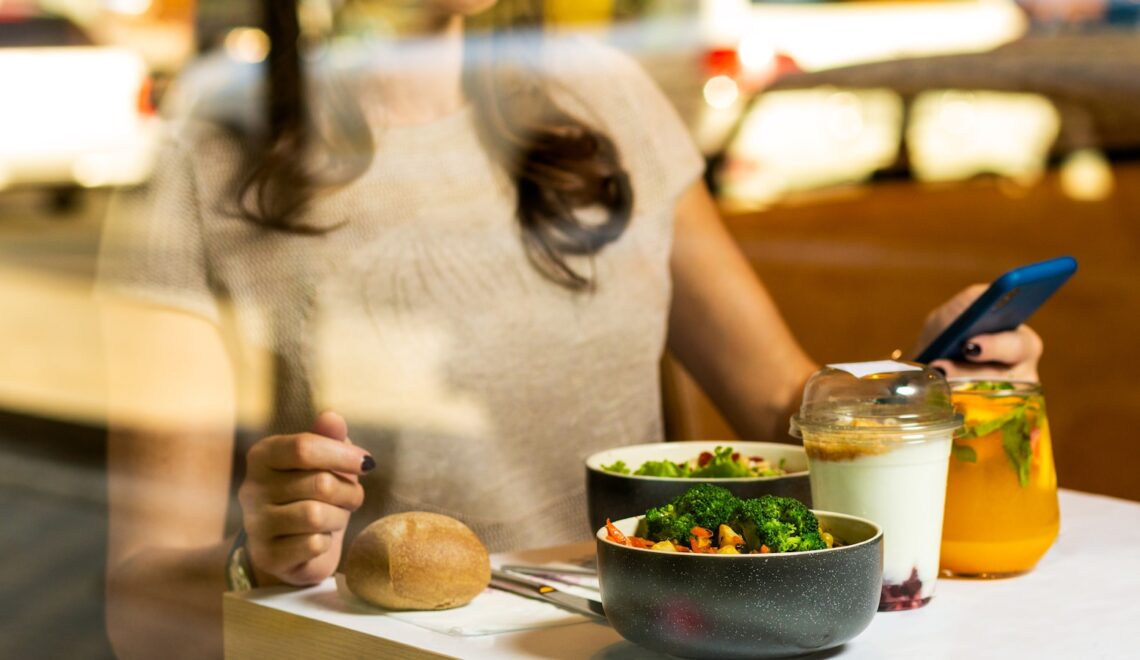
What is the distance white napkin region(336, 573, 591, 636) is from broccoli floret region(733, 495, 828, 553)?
125mm

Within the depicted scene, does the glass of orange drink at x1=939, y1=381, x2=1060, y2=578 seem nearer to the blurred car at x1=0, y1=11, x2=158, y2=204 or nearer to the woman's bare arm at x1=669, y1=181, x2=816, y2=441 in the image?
the woman's bare arm at x1=669, y1=181, x2=816, y2=441

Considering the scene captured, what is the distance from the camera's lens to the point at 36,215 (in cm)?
265

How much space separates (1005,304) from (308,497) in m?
0.48

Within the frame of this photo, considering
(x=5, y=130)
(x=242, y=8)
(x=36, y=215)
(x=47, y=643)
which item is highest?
(x=242, y=8)

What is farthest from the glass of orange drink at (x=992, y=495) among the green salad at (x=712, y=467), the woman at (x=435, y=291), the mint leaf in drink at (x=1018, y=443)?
the woman at (x=435, y=291)

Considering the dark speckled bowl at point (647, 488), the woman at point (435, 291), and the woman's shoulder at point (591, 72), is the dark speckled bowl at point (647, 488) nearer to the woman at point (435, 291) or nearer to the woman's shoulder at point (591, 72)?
the woman at point (435, 291)

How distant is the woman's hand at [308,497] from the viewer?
2.61ft

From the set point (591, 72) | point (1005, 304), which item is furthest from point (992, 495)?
point (591, 72)

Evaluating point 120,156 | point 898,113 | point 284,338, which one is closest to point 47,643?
point 284,338

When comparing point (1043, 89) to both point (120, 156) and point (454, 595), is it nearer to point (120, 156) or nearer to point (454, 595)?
point (120, 156)

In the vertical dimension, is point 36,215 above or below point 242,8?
below

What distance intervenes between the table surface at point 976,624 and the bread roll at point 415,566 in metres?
0.02

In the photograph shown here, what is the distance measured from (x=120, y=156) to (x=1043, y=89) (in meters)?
1.65

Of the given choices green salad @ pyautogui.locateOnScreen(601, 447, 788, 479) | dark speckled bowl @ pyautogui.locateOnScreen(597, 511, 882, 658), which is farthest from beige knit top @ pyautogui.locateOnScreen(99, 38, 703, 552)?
dark speckled bowl @ pyautogui.locateOnScreen(597, 511, 882, 658)
